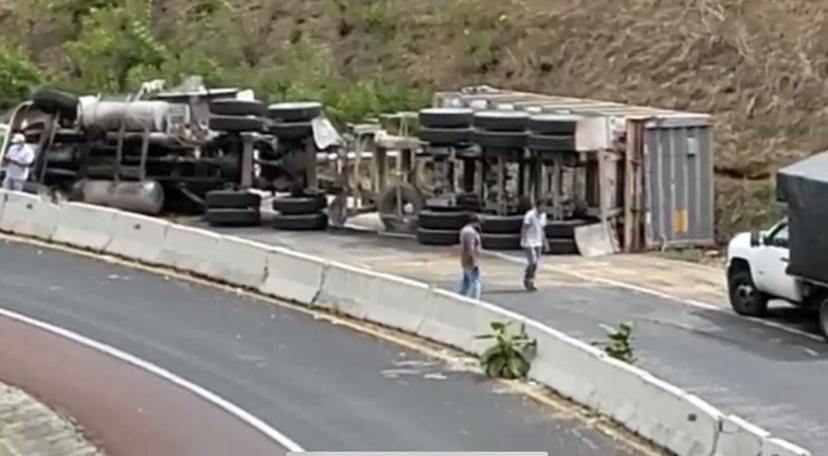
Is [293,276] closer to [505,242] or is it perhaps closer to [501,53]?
[505,242]

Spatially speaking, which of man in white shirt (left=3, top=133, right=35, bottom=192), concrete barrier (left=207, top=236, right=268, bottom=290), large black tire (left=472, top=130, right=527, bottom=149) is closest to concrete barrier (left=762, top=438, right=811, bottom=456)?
concrete barrier (left=207, top=236, right=268, bottom=290)

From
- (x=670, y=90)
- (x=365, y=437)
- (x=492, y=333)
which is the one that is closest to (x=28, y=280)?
(x=492, y=333)

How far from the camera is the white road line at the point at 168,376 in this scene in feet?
66.4

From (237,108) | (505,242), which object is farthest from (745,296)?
(237,108)

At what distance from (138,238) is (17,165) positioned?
5510 mm

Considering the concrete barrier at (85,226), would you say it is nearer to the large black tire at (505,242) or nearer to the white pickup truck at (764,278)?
the large black tire at (505,242)

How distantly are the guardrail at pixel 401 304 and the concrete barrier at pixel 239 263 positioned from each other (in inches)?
0.6

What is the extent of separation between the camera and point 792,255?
85.4 ft

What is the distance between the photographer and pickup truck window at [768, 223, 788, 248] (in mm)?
27062

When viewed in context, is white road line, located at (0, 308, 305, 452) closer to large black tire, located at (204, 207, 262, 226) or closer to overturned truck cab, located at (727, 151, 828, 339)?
large black tire, located at (204, 207, 262, 226)

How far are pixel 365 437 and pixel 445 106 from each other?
17722 millimetres

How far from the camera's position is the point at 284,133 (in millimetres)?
35531

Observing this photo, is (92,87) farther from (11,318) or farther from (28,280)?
(11,318)

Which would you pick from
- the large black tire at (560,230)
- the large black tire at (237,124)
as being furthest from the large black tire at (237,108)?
the large black tire at (560,230)
